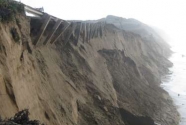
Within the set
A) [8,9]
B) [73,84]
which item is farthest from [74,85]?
[8,9]

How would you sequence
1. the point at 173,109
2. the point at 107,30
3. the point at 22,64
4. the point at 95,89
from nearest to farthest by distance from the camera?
the point at 22,64
the point at 95,89
the point at 173,109
the point at 107,30

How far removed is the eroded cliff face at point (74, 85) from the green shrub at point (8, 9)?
35 cm

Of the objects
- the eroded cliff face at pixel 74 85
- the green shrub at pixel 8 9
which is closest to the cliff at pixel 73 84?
the eroded cliff face at pixel 74 85

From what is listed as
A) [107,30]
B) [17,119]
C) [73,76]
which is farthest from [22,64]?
[107,30]

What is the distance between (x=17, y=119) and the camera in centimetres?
758

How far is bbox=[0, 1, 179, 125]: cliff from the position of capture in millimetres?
11156

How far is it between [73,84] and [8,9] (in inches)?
312

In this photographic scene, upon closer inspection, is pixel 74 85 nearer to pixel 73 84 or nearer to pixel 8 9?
pixel 73 84

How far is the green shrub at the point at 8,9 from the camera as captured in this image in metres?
11.7

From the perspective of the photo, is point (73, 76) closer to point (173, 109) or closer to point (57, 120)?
point (57, 120)

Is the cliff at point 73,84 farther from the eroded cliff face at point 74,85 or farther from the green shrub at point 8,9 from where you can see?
the green shrub at point 8,9

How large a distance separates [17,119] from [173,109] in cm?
2486

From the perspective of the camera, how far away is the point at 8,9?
39.5 ft

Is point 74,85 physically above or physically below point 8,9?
below
